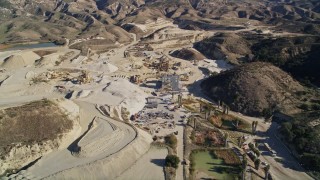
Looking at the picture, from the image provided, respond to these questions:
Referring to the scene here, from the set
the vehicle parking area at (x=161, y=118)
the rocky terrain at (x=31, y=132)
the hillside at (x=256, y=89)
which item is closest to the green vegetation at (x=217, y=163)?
the vehicle parking area at (x=161, y=118)

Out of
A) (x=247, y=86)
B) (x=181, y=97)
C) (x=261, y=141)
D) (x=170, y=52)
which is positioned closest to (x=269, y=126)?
(x=261, y=141)

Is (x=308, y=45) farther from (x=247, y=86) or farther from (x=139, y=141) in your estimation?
(x=139, y=141)

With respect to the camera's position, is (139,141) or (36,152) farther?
(139,141)

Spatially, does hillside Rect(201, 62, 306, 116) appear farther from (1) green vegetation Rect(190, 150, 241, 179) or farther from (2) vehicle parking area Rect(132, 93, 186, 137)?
(1) green vegetation Rect(190, 150, 241, 179)

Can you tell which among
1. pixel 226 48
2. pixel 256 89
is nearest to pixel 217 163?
pixel 256 89

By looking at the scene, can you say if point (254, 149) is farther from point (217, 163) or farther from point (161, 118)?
point (161, 118)

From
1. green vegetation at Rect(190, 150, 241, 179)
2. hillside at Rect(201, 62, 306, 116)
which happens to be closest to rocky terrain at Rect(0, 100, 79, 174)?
green vegetation at Rect(190, 150, 241, 179)
